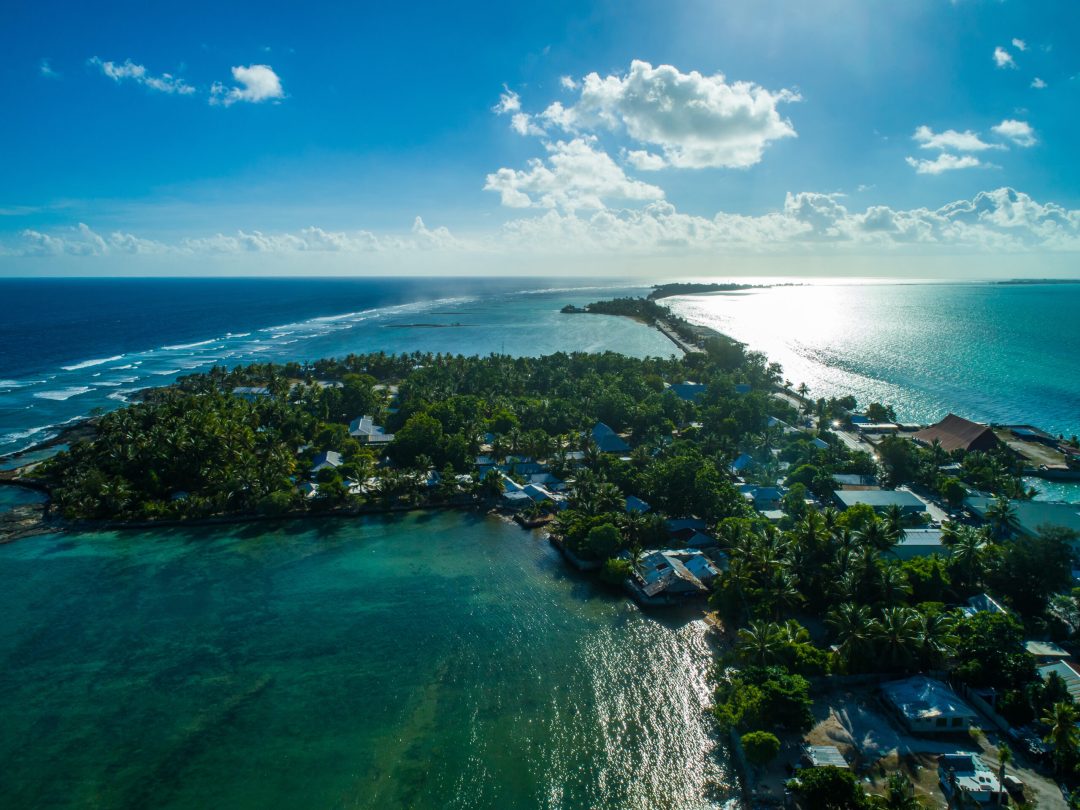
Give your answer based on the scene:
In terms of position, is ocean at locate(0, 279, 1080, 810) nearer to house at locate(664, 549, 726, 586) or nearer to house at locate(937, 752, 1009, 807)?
house at locate(664, 549, 726, 586)

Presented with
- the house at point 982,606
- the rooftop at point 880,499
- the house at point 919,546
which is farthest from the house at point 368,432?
the house at point 982,606

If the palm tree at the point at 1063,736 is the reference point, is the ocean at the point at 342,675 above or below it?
below

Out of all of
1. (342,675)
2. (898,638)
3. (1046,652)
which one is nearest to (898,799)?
(898,638)

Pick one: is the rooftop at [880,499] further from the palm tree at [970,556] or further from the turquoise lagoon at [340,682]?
the turquoise lagoon at [340,682]

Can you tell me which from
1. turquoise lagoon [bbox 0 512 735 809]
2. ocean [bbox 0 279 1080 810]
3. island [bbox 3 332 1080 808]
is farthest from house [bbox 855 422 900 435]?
turquoise lagoon [bbox 0 512 735 809]

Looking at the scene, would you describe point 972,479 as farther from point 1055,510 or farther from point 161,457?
point 161,457

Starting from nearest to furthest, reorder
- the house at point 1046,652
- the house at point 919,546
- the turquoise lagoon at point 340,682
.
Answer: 1. the turquoise lagoon at point 340,682
2. the house at point 1046,652
3. the house at point 919,546
